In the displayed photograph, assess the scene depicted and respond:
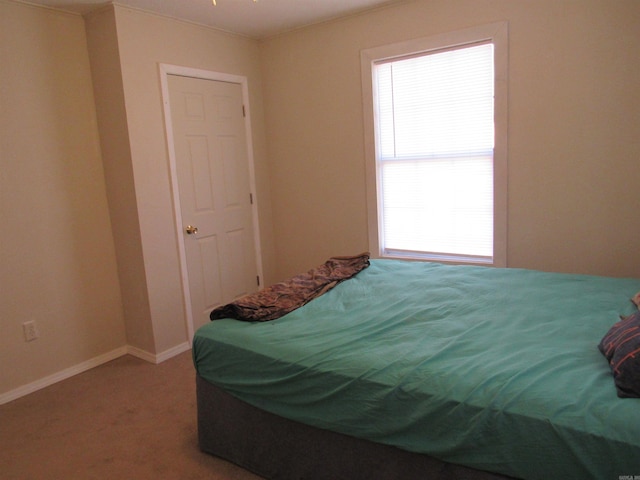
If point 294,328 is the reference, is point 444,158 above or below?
above

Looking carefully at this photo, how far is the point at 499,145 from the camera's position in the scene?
10.3 ft

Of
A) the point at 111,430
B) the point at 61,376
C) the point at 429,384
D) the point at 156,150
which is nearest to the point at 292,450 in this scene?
the point at 429,384

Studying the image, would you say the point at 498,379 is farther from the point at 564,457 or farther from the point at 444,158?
the point at 444,158

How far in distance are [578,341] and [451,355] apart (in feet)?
1.60

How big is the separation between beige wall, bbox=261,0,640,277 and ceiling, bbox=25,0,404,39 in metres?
0.16

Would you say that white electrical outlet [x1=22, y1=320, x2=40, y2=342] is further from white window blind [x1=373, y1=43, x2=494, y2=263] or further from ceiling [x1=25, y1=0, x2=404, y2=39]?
white window blind [x1=373, y1=43, x2=494, y2=263]

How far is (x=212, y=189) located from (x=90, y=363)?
1.60m

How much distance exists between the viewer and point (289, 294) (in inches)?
98.8

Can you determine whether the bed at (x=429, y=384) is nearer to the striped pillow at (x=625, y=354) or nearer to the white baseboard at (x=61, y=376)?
the striped pillow at (x=625, y=354)

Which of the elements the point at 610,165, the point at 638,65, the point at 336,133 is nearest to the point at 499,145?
the point at 610,165

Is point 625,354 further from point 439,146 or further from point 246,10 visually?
point 246,10

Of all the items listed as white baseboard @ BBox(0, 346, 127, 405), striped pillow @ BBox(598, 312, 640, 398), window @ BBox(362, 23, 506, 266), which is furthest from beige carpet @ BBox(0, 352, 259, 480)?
window @ BBox(362, 23, 506, 266)

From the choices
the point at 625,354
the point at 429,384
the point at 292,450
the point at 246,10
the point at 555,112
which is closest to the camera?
the point at 625,354

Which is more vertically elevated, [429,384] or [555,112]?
[555,112]
